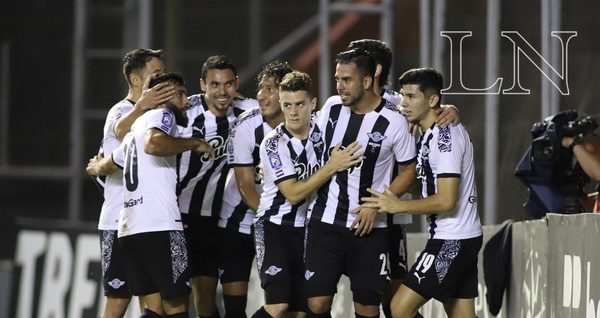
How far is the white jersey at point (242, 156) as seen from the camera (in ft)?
29.8

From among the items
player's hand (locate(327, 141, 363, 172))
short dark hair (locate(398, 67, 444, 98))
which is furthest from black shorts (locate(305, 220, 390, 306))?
short dark hair (locate(398, 67, 444, 98))

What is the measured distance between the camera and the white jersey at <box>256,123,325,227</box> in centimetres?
854

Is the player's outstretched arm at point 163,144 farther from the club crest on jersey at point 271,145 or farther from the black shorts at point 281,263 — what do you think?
the black shorts at point 281,263

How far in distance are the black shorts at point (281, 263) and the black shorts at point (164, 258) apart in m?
0.48

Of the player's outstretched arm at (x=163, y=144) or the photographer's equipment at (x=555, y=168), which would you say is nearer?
the player's outstretched arm at (x=163, y=144)

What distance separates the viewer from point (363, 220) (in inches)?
326

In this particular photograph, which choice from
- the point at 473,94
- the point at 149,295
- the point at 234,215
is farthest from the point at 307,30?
the point at 149,295

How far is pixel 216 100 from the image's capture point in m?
9.09

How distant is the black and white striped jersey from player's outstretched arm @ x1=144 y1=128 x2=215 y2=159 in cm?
64

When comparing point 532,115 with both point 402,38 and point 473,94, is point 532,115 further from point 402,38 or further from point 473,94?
point 402,38

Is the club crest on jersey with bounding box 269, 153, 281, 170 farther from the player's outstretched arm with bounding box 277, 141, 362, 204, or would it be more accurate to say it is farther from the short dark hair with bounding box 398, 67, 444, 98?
the short dark hair with bounding box 398, 67, 444, 98

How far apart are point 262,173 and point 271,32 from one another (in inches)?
167

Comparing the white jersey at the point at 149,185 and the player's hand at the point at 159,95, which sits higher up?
the player's hand at the point at 159,95

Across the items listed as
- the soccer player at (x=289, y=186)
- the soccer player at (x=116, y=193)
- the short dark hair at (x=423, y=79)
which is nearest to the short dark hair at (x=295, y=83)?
the soccer player at (x=289, y=186)
